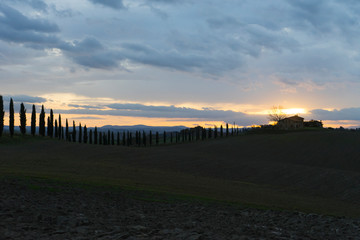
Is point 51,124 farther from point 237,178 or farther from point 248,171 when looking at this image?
point 237,178

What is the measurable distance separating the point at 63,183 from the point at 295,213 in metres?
14.2

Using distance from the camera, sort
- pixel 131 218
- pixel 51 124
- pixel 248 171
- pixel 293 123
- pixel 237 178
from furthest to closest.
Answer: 1. pixel 293 123
2. pixel 51 124
3. pixel 248 171
4. pixel 237 178
5. pixel 131 218

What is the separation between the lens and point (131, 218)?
1363 cm

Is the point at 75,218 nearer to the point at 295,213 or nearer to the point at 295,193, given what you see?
the point at 295,213

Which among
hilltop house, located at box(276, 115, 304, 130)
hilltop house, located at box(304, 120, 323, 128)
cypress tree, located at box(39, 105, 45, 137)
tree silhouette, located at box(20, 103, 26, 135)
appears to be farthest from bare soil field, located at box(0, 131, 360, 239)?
hilltop house, located at box(304, 120, 323, 128)

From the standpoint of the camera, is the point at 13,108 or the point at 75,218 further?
the point at 13,108

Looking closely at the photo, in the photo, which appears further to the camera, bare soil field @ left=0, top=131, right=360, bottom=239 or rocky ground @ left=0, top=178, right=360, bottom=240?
bare soil field @ left=0, top=131, right=360, bottom=239

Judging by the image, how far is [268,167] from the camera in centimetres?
4275

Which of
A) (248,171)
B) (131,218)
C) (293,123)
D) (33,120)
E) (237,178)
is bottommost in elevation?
(237,178)

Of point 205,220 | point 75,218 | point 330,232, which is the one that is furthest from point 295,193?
point 75,218

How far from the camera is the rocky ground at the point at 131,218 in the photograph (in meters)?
11.0

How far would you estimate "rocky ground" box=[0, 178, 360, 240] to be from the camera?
10969 millimetres

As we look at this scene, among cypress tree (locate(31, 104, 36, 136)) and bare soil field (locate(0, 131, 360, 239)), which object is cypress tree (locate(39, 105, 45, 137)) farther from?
bare soil field (locate(0, 131, 360, 239))

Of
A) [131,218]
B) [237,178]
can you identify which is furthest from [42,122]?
[131,218]
